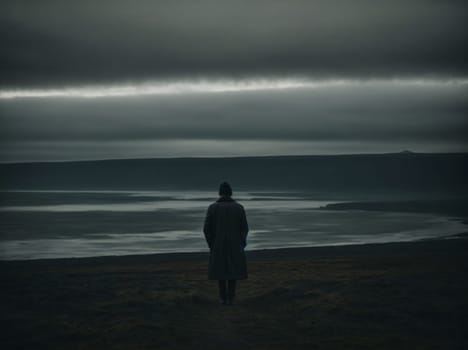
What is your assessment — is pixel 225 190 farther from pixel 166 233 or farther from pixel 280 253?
pixel 166 233

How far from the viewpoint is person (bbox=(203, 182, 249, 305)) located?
12188mm

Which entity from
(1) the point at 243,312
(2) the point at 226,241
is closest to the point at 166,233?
(2) the point at 226,241

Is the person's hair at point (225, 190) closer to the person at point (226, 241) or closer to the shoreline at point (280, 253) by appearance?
the person at point (226, 241)

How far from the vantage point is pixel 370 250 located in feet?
92.8

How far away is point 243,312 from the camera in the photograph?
11.6 metres

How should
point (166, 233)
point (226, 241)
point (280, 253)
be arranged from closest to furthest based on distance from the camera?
point (226, 241)
point (280, 253)
point (166, 233)

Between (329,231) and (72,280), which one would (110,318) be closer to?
(72,280)

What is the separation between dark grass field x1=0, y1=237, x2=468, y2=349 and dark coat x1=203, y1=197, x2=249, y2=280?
1.91 ft

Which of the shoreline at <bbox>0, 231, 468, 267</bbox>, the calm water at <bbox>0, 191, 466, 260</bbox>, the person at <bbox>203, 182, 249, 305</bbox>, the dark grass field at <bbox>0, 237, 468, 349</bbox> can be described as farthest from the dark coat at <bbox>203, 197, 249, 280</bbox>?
the calm water at <bbox>0, 191, 466, 260</bbox>

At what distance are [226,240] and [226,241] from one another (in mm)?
17

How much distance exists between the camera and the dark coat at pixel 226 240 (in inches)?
480

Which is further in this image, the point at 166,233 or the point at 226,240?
the point at 166,233

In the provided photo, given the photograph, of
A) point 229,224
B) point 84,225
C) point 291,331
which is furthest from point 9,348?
point 84,225

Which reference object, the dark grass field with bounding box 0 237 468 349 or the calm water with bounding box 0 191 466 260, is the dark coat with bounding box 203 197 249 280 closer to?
the dark grass field with bounding box 0 237 468 349
